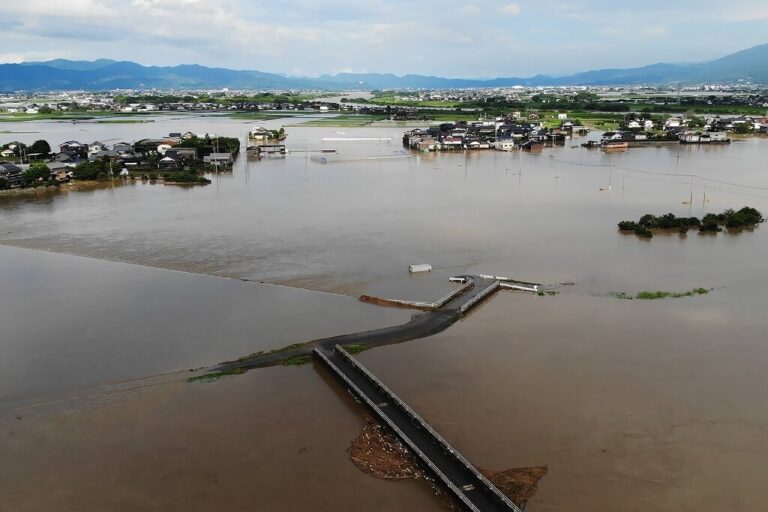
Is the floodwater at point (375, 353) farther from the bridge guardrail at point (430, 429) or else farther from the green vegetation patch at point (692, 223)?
the green vegetation patch at point (692, 223)

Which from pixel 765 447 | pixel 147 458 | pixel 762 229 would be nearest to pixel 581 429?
pixel 765 447

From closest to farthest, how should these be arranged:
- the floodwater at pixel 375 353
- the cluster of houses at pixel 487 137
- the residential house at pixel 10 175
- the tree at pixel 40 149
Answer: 1. the floodwater at pixel 375 353
2. the residential house at pixel 10 175
3. the tree at pixel 40 149
4. the cluster of houses at pixel 487 137

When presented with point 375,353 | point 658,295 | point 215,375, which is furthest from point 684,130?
point 215,375

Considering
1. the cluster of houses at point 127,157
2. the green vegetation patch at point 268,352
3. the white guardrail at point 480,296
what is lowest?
the green vegetation patch at point 268,352

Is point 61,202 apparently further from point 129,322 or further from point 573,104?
point 573,104

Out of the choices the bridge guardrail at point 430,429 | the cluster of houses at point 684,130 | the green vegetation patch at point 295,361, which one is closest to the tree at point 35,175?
the green vegetation patch at point 295,361

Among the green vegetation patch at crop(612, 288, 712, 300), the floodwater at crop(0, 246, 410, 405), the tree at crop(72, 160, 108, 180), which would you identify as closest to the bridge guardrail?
the floodwater at crop(0, 246, 410, 405)
